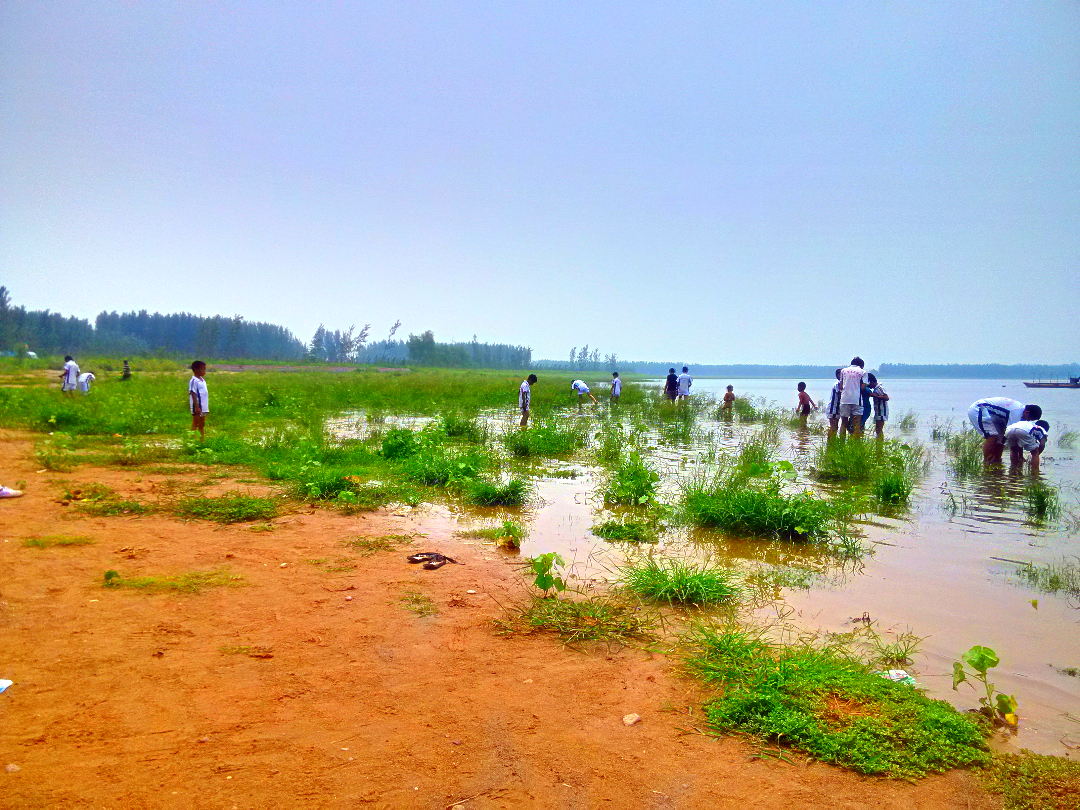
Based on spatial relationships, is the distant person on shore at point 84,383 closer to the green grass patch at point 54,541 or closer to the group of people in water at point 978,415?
the group of people in water at point 978,415

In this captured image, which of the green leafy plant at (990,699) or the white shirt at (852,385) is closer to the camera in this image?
the green leafy plant at (990,699)

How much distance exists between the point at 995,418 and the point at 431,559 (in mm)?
11409

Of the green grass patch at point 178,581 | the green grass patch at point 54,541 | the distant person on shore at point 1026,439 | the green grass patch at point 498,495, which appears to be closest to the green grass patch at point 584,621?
the green grass patch at point 178,581

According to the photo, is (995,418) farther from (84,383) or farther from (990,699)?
(84,383)

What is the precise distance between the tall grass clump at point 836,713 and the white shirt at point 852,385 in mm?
11500

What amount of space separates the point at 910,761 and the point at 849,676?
2.29 feet

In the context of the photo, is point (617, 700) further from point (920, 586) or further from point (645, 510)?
point (645, 510)

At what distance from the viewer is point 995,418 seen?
1152 cm

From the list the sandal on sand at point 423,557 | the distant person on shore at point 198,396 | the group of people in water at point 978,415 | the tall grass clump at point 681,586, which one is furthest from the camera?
the distant person on shore at point 198,396

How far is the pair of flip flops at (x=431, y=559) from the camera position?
5594 mm

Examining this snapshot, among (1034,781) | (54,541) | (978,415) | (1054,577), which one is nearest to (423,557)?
(54,541)

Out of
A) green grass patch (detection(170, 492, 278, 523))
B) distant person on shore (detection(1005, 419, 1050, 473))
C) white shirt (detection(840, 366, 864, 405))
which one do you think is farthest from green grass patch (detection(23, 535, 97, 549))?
white shirt (detection(840, 366, 864, 405))

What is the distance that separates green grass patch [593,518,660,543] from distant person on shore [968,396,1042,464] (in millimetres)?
8101

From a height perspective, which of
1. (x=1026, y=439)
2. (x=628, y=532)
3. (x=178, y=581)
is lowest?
(x=628, y=532)
